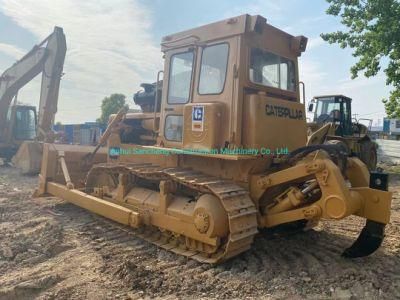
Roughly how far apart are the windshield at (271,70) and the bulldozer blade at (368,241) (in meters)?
2.14

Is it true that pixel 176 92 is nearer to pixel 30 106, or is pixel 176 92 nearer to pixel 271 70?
pixel 271 70

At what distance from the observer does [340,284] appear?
160 inches

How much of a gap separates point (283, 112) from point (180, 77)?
5.04 ft

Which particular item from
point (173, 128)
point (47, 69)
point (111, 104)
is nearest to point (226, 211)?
A: point (173, 128)

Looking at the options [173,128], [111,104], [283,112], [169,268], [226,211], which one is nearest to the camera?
[226,211]

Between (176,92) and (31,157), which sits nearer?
(176,92)

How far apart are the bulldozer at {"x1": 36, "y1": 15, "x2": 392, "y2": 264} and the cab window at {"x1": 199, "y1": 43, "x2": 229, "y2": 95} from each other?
1cm

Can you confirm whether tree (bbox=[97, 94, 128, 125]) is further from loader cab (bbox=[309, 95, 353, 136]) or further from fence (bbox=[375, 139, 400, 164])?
loader cab (bbox=[309, 95, 353, 136])

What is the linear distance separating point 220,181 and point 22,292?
247 cm

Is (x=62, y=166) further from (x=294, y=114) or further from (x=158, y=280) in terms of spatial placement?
(x=294, y=114)

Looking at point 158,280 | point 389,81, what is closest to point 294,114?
point 158,280

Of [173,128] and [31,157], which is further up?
[173,128]

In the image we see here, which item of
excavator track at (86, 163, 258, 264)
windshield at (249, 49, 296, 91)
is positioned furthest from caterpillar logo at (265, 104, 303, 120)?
excavator track at (86, 163, 258, 264)

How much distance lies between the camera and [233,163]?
494 centimetres
